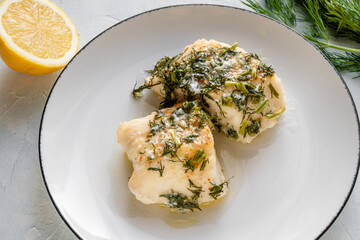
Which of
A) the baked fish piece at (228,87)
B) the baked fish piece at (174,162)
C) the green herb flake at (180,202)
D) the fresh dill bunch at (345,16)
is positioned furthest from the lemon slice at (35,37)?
the fresh dill bunch at (345,16)

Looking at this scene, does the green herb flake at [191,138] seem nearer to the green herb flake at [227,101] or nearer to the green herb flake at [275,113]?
the green herb flake at [227,101]

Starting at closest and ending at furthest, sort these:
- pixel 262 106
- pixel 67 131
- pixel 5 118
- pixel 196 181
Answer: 1. pixel 196 181
2. pixel 262 106
3. pixel 67 131
4. pixel 5 118

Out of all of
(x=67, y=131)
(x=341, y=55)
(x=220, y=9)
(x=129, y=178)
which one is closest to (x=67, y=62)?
(x=67, y=131)

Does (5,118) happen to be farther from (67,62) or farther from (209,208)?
(209,208)

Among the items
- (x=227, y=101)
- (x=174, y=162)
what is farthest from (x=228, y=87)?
(x=174, y=162)

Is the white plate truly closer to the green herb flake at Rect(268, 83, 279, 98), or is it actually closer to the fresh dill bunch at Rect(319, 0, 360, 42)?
the green herb flake at Rect(268, 83, 279, 98)

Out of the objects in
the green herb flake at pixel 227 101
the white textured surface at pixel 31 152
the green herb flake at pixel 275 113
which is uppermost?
the green herb flake at pixel 227 101
